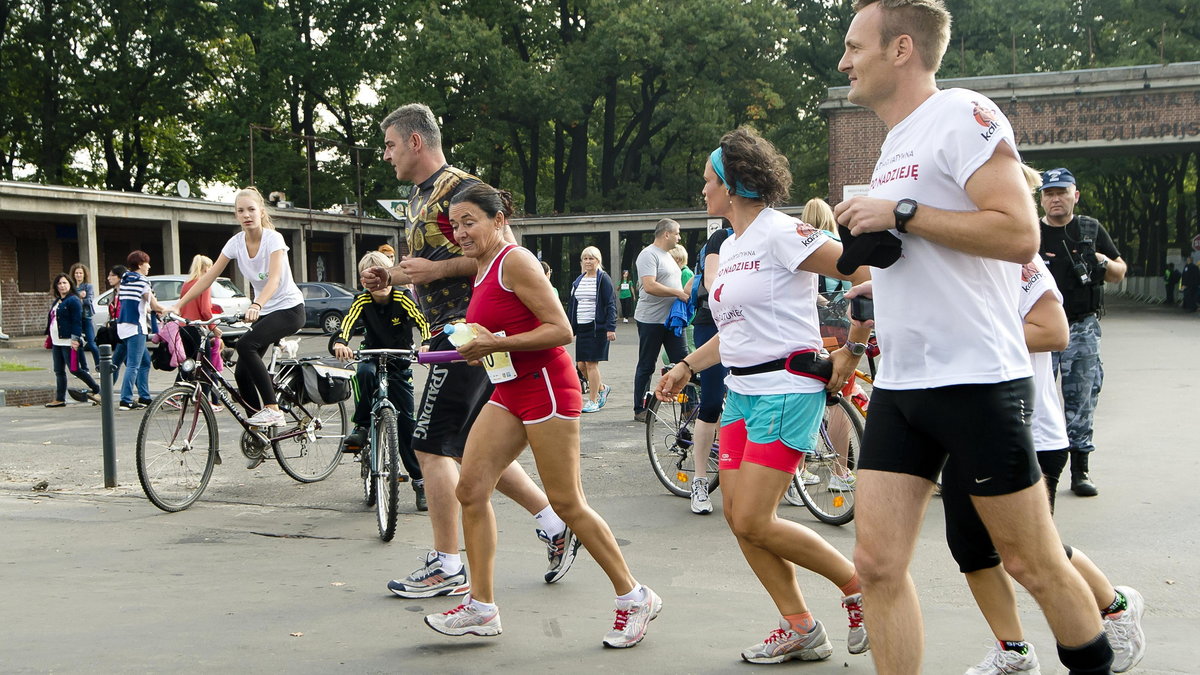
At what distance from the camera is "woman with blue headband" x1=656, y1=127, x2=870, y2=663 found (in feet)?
13.0

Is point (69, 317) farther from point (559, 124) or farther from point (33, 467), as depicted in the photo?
point (559, 124)

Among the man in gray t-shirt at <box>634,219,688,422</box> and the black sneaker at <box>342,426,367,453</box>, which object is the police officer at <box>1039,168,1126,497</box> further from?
the man in gray t-shirt at <box>634,219,688,422</box>

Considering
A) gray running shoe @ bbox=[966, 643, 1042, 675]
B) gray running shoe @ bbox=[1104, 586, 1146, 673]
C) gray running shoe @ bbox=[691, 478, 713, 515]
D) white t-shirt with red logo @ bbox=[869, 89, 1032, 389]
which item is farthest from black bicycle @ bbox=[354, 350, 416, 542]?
white t-shirt with red logo @ bbox=[869, 89, 1032, 389]

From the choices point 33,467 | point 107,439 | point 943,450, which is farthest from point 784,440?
point 33,467

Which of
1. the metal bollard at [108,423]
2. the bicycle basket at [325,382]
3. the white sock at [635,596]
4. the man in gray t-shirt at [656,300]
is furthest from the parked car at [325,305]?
the white sock at [635,596]

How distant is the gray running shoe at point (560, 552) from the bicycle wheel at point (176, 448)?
2.96m

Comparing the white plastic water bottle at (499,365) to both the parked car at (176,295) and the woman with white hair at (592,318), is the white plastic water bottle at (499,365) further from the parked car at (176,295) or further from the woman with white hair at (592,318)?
the parked car at (176,295)

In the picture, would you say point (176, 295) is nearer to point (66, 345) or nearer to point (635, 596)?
point (66, 345)

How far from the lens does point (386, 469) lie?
6.41 meters

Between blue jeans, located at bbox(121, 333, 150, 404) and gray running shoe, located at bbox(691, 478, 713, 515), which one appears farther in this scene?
blue jeans, located at bbox(121, 333, 150, 404)

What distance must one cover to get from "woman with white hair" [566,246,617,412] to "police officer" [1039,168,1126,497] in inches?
223

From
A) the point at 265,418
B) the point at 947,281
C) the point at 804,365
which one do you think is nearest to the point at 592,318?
the point at 265,418

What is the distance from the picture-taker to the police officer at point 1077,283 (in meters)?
6.78

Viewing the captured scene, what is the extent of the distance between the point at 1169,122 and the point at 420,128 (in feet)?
98.3
